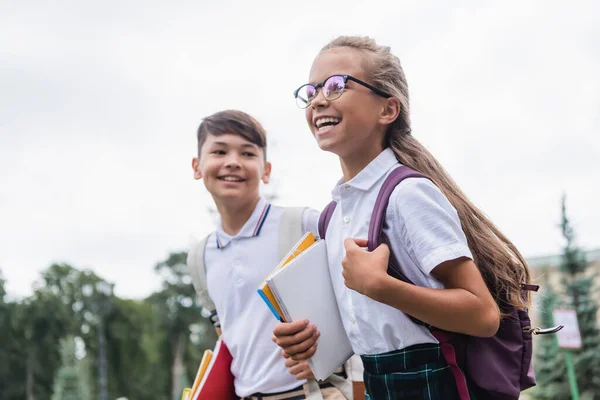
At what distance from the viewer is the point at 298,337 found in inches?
83.7

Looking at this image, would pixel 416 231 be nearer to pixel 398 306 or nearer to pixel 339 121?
pixel 398 306

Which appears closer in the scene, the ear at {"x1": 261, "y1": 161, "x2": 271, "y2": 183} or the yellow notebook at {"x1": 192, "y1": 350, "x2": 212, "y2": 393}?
the yellow notebook at {"x1": 192, "y1": 350, "x2": 212, "y2": 393}

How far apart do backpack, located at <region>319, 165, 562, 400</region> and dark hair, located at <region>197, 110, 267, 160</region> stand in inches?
54.3

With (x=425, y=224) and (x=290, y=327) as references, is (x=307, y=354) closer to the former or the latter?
(x=290, y=327)

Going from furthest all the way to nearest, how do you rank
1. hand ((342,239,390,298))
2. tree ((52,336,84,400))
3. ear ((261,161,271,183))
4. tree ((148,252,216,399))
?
tree ((148,252,216,399)) → tree ((52,336,84,400)) → ear ((261,161,271,183)) → hand ((342,239,390,298))

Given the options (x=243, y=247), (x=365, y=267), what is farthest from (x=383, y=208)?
(x=243, y=247)

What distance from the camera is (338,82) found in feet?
6.89

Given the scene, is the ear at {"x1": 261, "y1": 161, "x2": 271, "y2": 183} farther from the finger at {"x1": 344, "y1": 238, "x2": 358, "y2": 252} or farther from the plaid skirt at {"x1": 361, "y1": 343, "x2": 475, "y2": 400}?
the plaid skirt at {"x1": 361, "y1": 343, "x2": 475, "y2": 400}

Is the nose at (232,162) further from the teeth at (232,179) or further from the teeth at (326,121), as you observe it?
the teeth at (326,121)

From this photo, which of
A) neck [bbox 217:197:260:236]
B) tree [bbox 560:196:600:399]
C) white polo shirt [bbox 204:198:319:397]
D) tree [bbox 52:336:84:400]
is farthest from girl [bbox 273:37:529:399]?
tree [bbox 52:336:84:400]

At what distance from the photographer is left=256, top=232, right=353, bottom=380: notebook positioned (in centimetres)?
213

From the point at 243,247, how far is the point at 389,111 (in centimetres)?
119

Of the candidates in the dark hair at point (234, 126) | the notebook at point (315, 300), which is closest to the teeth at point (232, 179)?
the dark hair at point (234, 126)

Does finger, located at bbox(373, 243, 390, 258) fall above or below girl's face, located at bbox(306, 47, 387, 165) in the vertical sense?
below
